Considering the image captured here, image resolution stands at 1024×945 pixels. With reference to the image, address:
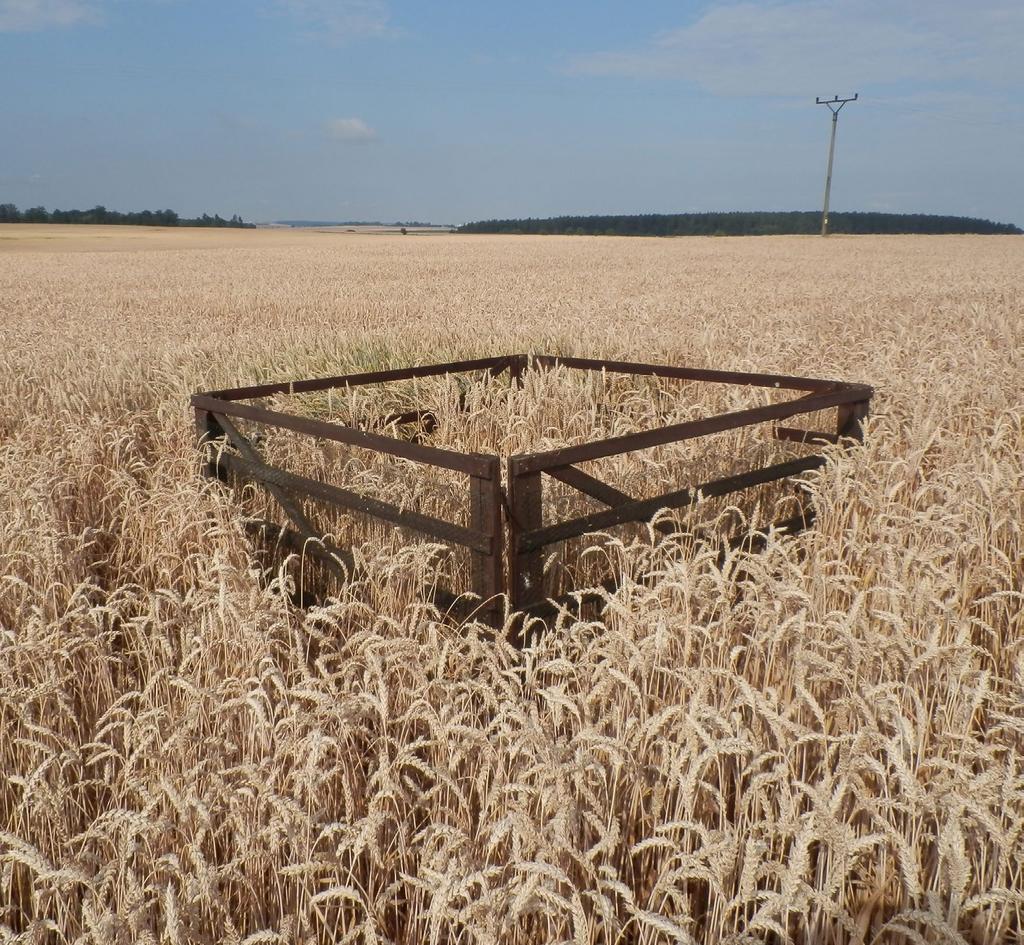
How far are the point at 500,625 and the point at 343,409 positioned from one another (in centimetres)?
369

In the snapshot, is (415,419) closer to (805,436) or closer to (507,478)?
(805,436)

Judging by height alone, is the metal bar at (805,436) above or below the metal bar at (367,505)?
below

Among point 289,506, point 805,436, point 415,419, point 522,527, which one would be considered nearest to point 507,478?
point 522,527

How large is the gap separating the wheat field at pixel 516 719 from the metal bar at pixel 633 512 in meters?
0.18

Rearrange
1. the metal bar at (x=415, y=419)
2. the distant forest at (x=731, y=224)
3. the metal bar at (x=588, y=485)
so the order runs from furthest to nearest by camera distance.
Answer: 1. the distant forest at (x=731, y=224)
2. the metal bar at (x=415, y=419)
3. the metal bar at (x=588, y=485)

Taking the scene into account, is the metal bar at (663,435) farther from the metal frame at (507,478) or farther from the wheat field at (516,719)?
the wheat field at (516,719)

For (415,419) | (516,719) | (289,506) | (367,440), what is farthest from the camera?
(415,419)

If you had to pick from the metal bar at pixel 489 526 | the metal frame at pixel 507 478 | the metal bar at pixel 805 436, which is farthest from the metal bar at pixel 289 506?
the metal bar at pixel 805 436

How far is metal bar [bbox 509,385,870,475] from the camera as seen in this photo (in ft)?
9.74

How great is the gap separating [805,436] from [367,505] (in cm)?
290

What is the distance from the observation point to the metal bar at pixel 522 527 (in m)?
2.96

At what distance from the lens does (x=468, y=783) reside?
2.29m

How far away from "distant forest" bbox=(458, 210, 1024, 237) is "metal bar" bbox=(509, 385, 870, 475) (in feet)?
289

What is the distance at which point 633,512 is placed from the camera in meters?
3.32
